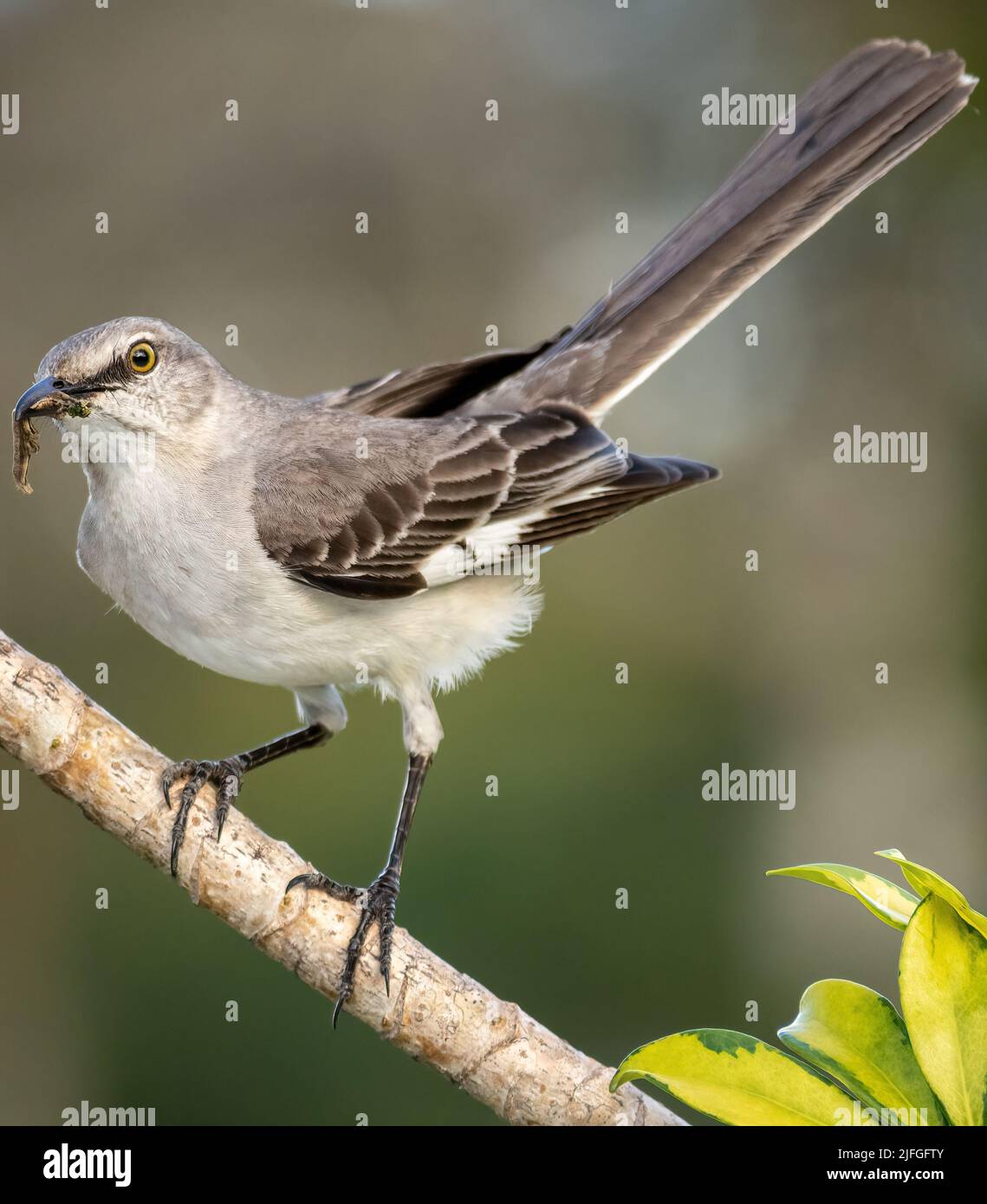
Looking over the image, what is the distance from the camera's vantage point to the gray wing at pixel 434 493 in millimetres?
2498

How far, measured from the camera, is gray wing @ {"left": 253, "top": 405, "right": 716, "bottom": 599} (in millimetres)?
2498

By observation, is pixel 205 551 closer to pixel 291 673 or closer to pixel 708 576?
pixel 291 673

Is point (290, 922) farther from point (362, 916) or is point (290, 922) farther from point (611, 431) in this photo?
point (611, 431)

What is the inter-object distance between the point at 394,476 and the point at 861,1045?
1.67m

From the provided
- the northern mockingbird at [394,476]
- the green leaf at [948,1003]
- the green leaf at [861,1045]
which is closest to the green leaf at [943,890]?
the green leaf at [948,1003]

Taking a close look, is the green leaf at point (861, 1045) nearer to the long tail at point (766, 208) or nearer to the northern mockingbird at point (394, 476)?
the northern mockingbird at point (394, 476)

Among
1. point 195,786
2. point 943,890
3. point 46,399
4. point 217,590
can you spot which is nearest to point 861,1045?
point 943,890

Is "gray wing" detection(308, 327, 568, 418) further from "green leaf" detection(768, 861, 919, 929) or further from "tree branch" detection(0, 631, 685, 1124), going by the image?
"green leaf" detection(768, 861, 919, 929)

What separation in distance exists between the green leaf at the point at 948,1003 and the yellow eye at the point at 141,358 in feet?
5.72

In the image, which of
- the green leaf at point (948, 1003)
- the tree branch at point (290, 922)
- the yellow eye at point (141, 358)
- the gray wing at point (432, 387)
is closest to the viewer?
the green leaf at point (948, 1003)

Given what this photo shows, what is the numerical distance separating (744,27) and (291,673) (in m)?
4.69

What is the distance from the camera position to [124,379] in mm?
2312

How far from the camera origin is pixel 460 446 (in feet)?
9.13

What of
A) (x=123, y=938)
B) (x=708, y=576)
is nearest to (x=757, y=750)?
(x=708, y=576)
